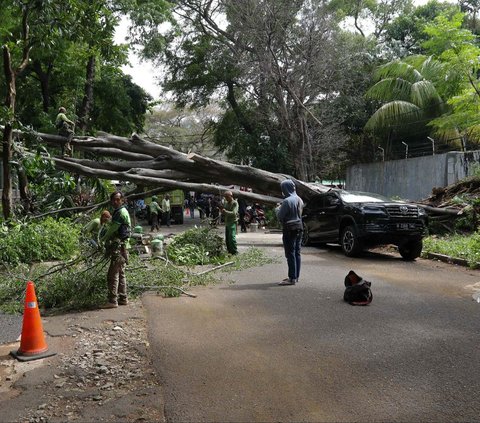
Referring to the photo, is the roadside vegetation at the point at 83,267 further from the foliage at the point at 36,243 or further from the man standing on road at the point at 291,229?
the man standing on road at the point at 291,229

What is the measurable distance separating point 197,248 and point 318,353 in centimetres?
646

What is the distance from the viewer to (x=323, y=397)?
3.72 meters

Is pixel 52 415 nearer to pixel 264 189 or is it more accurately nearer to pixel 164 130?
pixel 264 189

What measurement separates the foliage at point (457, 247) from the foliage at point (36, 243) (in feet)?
27.8

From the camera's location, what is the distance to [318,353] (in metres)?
4.72

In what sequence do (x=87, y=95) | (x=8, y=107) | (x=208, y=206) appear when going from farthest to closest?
(x=208, y=206)
(x=87, y=95)
(x=8, y=107)

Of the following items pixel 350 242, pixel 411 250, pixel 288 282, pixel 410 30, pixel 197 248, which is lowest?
pixel 288 282

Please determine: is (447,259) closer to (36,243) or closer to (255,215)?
(36,243)

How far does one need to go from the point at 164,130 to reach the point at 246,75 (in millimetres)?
20434

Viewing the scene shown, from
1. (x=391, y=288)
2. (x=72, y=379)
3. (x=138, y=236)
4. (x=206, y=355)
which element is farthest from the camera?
(x=138, y=236)

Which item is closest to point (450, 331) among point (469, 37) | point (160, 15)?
point (469, 37)

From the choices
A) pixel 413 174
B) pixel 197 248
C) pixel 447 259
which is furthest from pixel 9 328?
pixel 413 174

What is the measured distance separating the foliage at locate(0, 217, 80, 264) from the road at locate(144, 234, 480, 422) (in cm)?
401

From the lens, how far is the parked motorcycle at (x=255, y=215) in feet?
72.2
